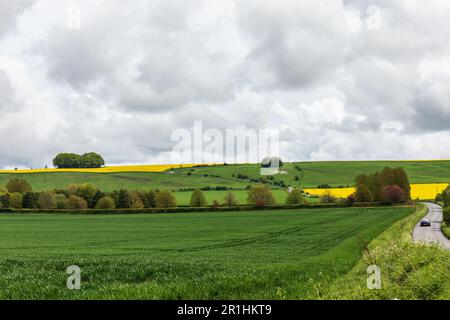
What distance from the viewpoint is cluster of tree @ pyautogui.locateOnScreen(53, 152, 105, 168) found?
167 metres

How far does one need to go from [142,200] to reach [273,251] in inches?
3546

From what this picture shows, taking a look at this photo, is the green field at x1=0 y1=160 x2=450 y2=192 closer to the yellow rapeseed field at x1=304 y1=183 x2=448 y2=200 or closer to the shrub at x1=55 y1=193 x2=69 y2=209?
the yellow rapeseed field at x1=304 y1=183 x2=448 y2=200

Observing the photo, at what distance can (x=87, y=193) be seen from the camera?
122812mm

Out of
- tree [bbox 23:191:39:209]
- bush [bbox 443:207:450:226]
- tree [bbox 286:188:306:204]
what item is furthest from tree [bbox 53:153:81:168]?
bush [bbox 443:207:450:226]

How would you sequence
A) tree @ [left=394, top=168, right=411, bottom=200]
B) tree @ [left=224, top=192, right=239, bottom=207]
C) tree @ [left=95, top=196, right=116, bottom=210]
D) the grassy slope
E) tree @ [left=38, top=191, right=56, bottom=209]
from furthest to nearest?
tree @ [left=394, top=168, right=411, bottom=200] < tree @ [left=224, top=192, right=239, bottom=207] < tree @ [left=38, top=191, right=56, bottom=209] < tree @ [left=95, top=196, right=116, bottom=210] < the grassy slope

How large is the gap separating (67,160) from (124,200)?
57680 millimetres

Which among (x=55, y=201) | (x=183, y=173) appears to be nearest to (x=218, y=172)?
(x=183, y=173)

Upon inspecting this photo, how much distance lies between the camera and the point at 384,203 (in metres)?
128

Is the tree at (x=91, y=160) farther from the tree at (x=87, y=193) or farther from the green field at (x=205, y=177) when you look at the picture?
the tree at (x=87, y=193)

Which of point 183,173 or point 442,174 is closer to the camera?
point 183,173

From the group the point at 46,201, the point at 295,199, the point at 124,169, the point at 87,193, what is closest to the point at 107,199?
the point at 87,193

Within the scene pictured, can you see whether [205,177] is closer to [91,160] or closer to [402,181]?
[91,160]

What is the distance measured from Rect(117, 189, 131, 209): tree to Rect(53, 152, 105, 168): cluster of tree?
51267mm
